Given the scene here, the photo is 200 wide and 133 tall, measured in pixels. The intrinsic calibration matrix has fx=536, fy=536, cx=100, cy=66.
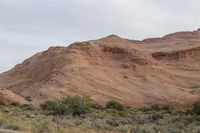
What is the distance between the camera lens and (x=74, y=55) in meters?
77.6

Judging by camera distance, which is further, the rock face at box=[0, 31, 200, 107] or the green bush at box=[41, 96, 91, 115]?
the rock face at box=[0, 31, 200, 107]

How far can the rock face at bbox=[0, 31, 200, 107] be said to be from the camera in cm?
6613

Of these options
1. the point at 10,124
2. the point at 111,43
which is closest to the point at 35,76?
the point at 111,43

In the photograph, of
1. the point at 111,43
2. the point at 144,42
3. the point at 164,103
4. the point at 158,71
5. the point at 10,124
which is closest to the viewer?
the point at 10,124

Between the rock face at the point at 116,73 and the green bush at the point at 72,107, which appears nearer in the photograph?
the green bush at the point at 72,107

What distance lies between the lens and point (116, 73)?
7494cm

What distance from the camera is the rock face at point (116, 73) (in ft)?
217

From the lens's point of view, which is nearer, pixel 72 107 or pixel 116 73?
pixel 72 107

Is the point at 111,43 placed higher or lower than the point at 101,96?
higher

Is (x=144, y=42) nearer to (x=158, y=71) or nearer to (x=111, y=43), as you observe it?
(x=111, y=43)

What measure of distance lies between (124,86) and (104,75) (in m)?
4.17

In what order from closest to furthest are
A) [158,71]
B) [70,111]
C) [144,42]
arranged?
[70,111], [158,71], [144,42]

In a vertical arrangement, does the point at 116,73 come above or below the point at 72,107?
above

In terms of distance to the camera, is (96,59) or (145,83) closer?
(145,83)
